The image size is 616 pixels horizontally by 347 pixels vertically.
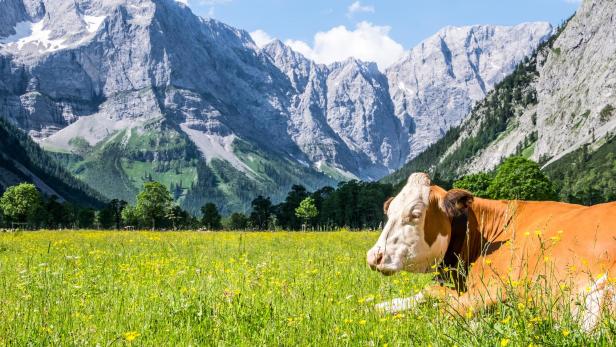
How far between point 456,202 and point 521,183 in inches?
2757

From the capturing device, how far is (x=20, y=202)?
11419cm

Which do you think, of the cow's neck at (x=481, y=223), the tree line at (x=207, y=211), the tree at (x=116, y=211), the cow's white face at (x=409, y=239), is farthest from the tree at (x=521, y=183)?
the tree at (x=116, y=211)

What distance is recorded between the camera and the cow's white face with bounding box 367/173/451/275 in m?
6.89

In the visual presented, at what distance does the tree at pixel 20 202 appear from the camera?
11375 centimetres

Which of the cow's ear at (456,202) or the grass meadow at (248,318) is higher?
the cow's ear at (456,202)

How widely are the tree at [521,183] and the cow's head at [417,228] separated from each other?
6608 centimetres

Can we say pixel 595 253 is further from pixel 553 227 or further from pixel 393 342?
pixel 393 342

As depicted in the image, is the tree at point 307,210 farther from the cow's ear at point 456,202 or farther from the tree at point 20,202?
the cow's ear at point 456,202

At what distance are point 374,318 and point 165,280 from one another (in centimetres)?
435

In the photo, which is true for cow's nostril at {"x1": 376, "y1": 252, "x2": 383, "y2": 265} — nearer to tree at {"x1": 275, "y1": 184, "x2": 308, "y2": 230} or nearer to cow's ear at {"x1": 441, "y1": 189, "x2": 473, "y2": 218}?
cow's ear at {"x1": 441, "y1": 189, "x2": 473, "y2": 218}

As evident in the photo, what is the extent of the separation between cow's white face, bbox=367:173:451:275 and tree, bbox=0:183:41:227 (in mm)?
122421

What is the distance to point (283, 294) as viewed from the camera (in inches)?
296

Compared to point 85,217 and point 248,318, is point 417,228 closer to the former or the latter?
point 248,318

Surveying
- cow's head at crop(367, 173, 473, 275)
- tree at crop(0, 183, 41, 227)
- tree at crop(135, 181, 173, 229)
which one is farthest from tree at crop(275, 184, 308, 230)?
cow's head at crop(367, 173, 473, 275)
